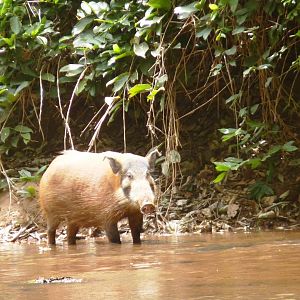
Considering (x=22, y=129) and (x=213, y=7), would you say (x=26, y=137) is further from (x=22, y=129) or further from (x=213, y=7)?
(x=213, y=7)

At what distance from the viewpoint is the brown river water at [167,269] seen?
3031 millimetres

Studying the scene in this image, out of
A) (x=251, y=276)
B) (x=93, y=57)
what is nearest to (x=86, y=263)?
(x=251, y=276)

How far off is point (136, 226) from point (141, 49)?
174 centimetres

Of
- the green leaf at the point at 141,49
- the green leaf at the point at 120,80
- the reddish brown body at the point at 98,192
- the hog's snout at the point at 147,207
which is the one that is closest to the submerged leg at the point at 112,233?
the reddish brown body at the point at 98,192

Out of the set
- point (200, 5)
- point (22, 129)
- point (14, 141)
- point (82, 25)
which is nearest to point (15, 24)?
point (82, 25)

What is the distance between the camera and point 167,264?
164 inches

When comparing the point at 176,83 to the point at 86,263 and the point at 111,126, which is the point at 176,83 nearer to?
the point at 111,126

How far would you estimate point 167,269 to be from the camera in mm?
3877

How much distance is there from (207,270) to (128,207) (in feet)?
9.37

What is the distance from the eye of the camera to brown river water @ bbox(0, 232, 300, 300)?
3.03 meters

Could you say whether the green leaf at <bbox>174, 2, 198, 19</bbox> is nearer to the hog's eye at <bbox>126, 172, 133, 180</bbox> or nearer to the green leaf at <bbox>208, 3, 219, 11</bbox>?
the green leaf at <bbox>208, 3, 219, 11</bbox>

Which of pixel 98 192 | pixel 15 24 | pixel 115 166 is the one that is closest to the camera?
pixel 115 166

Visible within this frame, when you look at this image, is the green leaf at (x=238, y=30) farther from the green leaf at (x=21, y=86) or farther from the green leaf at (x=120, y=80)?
the green leaf at (x=21, y=86)

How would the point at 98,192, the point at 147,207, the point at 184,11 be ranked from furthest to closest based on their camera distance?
the point at 184,11 < the point at 98,192 < the point at 147,207
